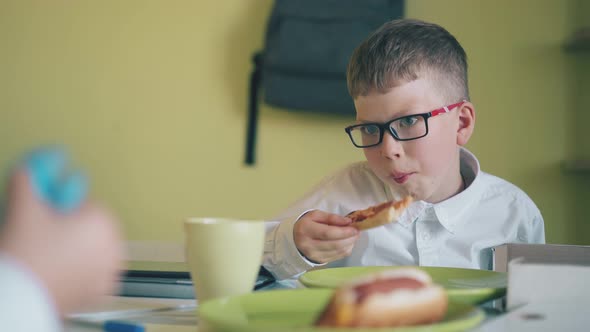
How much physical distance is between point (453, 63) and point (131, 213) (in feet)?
5.56

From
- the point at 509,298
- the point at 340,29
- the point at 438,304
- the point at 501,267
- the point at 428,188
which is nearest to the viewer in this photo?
the point at 438,304

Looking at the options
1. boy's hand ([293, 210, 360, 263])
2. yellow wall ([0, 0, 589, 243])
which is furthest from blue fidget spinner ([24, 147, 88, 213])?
yellow wall ([0, 0, 589, 243])

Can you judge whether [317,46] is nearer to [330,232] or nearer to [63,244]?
[330,232]

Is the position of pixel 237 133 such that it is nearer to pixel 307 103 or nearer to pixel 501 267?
pixel 307 103

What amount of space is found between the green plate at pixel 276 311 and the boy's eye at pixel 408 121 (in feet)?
2.30

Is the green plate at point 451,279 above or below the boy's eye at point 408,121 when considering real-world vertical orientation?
below

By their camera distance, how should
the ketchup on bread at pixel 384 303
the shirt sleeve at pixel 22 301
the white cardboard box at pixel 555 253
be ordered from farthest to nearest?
1. the white cardboard box at pixel 555 253
2. the ketchup on bread at pixel 384 303
3. the shirt sleeve at pixel 22 301

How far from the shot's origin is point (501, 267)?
92 cm

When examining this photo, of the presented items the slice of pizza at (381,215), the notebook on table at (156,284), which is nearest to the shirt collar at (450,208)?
the slice of pizza at (381,215)

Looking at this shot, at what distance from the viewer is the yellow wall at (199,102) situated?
2.39 meters

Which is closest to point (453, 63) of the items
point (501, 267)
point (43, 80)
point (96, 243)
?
point (501, 267)

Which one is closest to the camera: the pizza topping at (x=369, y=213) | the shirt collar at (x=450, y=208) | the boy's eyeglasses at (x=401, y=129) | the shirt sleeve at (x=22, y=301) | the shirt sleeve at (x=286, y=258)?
the shirt sleeve at (x=22, y=301)

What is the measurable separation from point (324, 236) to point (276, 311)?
0.44 meters

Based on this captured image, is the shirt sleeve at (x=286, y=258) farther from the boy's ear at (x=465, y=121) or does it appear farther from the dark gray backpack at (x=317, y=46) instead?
the dark gray backpack at (x=317, y=46)
